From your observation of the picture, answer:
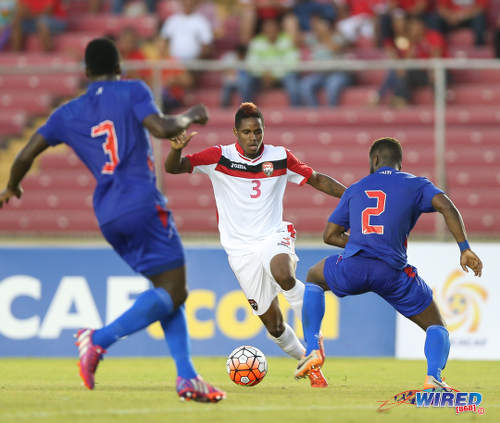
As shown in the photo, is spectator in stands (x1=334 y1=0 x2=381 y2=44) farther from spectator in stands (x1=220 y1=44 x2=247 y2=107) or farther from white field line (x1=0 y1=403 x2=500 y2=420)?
white field line (x1=0 y1=403 x2=500 y2=420)

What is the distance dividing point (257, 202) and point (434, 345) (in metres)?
2.01

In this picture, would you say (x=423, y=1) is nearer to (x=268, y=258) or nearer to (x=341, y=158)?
(x=341, y=158)

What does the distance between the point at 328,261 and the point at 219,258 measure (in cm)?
359

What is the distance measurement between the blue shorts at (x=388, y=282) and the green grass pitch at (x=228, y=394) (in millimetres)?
666

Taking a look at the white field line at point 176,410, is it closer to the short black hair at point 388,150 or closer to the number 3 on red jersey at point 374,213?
the number 3 on red jersey at point 374,213

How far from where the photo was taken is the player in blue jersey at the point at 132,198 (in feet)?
20.9

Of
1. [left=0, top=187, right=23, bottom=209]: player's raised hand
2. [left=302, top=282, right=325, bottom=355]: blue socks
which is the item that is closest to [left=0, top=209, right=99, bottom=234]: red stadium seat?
[left=302, top=282, right=325, bottom=355]: blue socks

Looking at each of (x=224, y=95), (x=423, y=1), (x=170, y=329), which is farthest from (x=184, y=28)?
(x=170, y=329)

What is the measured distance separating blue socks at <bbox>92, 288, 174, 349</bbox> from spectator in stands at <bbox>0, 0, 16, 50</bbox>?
426 inches

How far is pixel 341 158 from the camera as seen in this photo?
1278 cm

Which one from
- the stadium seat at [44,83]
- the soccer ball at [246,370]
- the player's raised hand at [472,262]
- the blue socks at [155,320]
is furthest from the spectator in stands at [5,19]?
the player's raised hand at [472,262]

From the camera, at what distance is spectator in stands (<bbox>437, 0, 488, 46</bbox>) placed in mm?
15531

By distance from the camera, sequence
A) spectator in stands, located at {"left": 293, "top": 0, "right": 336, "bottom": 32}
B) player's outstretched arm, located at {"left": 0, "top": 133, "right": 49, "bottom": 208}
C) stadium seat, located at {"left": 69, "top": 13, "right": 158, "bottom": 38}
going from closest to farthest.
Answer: player's outstretched arm, located at {"left": 0, "top": 133, "right": 49, "bottom": 208} < spectator in stands, located at {"left": 293, "top": 0, "right": 336, "bottom": 32} < stadium seat, located at {"left": 69, "top": 13, "right": 158, "bottom": 38}

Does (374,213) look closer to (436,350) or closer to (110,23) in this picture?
(436,350)
